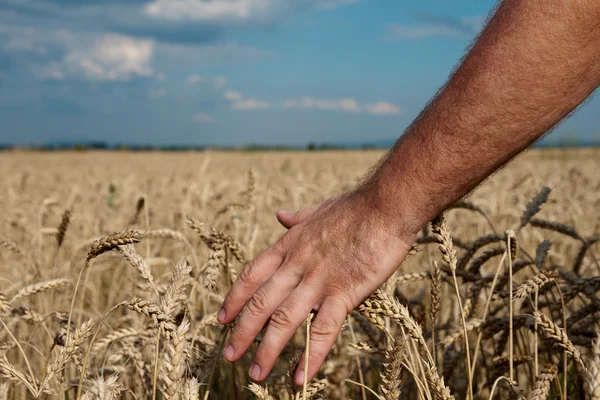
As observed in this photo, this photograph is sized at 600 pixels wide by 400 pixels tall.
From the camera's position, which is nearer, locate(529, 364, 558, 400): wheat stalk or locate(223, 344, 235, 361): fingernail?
locate(529, 364, 558, 400): wheat stalk

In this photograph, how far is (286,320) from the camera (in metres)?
1.50

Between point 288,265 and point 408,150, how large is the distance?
416 millimetres

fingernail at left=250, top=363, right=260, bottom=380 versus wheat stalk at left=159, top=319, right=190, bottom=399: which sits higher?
wheat stalk at left=159, top=319, right=190, bottom=399

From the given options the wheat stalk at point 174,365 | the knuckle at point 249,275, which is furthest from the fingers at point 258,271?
the wheat stalk at point 174,365

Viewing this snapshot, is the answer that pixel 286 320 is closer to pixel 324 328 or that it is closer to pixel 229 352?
pixel 324 328

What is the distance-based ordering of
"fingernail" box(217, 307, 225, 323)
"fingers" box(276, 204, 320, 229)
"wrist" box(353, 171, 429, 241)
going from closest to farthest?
"wrist" box(353, 171, 429, 241)
"fingernail" box(217, 307, 225, 323)
"fingers" box(276, 204, 320, 229)

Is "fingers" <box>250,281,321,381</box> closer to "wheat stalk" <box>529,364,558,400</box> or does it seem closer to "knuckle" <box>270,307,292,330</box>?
"knuckle" <box>270,307,292,330</box>

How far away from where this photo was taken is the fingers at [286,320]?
1.49 metres

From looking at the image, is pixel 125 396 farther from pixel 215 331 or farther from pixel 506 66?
pixel 506 66

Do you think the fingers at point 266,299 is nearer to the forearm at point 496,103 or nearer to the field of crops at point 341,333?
the field of crops at point 341,333

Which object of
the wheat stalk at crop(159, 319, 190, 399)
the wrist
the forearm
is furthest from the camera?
the wrist

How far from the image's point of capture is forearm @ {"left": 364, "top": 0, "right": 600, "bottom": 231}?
1322mm

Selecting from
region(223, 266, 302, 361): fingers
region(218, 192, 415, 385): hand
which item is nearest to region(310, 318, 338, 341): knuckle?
region(218, 192, 415, 385): hand

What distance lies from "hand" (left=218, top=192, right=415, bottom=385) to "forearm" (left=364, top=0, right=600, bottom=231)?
2.7 inches
